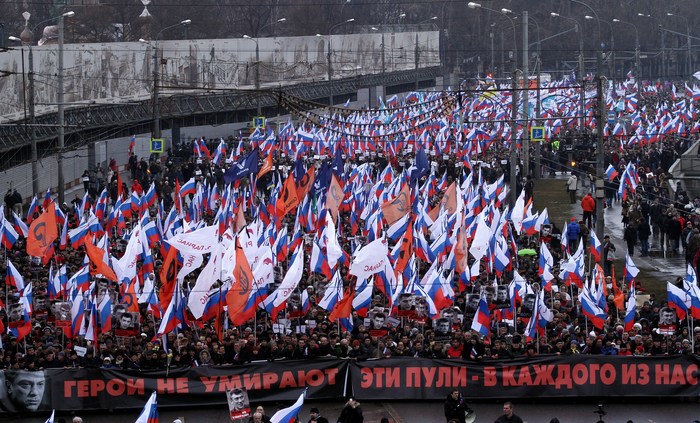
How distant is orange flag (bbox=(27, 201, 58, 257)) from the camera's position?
31594mm

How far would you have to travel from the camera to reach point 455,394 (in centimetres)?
2111

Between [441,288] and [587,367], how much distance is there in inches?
155

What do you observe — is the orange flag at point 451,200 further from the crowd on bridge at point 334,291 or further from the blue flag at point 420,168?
the blue flag at point 420,168

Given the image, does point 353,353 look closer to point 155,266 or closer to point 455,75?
point 155,266

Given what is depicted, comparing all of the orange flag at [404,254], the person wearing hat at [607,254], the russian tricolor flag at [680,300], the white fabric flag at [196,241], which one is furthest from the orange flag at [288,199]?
the russian tricolor flag at [680,300]

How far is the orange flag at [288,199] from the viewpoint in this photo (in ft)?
116

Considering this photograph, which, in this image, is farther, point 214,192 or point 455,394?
point 214,192

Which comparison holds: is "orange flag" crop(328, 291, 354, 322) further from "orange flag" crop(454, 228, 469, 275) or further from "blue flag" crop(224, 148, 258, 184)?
"blue flag" crop(224, 148, 258, 184)

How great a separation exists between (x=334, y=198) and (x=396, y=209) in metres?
2.48

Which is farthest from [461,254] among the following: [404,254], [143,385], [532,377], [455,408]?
[455,408]

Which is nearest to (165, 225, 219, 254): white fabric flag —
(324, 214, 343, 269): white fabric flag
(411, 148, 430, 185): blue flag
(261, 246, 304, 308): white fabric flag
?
(261, 246, 304, 308): white fabric flag

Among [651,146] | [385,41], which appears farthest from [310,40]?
[651,146]

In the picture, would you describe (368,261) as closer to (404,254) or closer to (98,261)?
(404,254)

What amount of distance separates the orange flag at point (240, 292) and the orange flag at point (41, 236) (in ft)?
23.8
